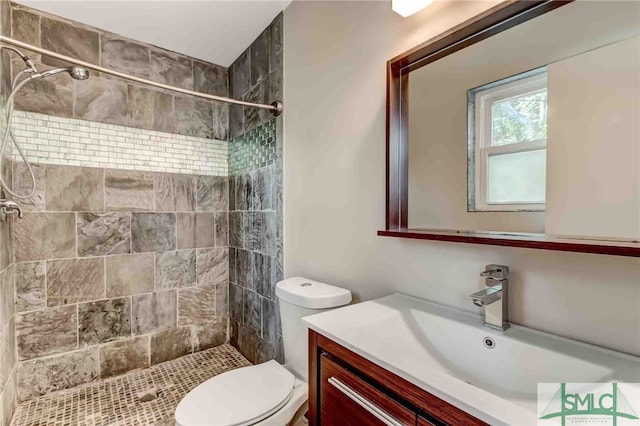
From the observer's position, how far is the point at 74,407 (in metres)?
1.80

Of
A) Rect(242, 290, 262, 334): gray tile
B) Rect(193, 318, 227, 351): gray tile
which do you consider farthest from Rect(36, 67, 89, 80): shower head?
Rect(193, 318, 227, 351): gray tile

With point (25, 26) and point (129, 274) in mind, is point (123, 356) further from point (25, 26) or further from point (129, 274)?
point (25, 26)

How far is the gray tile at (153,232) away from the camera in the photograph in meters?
2.22

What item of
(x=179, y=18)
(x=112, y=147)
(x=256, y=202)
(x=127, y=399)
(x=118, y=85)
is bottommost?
(x=127, y=399)

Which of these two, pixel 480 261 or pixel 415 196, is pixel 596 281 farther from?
pixel 415 196

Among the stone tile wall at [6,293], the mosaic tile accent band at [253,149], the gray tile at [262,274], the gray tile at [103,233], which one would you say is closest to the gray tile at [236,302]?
the gray tile at [262,274]

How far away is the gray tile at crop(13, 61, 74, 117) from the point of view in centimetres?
186

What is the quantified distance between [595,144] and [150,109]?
100 inches

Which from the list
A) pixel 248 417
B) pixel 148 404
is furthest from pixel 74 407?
pixel 248 417

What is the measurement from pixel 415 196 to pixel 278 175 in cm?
99

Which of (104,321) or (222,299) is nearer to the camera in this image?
(104,321)

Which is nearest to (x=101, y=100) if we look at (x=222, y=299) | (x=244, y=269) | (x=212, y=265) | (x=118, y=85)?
(x=118, y=85)

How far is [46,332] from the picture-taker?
1917mm

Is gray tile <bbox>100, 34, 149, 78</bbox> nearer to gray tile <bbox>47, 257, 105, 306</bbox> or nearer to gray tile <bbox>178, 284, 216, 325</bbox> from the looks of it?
gray tile <bbox>47, 257, 105, 306</bbox>
